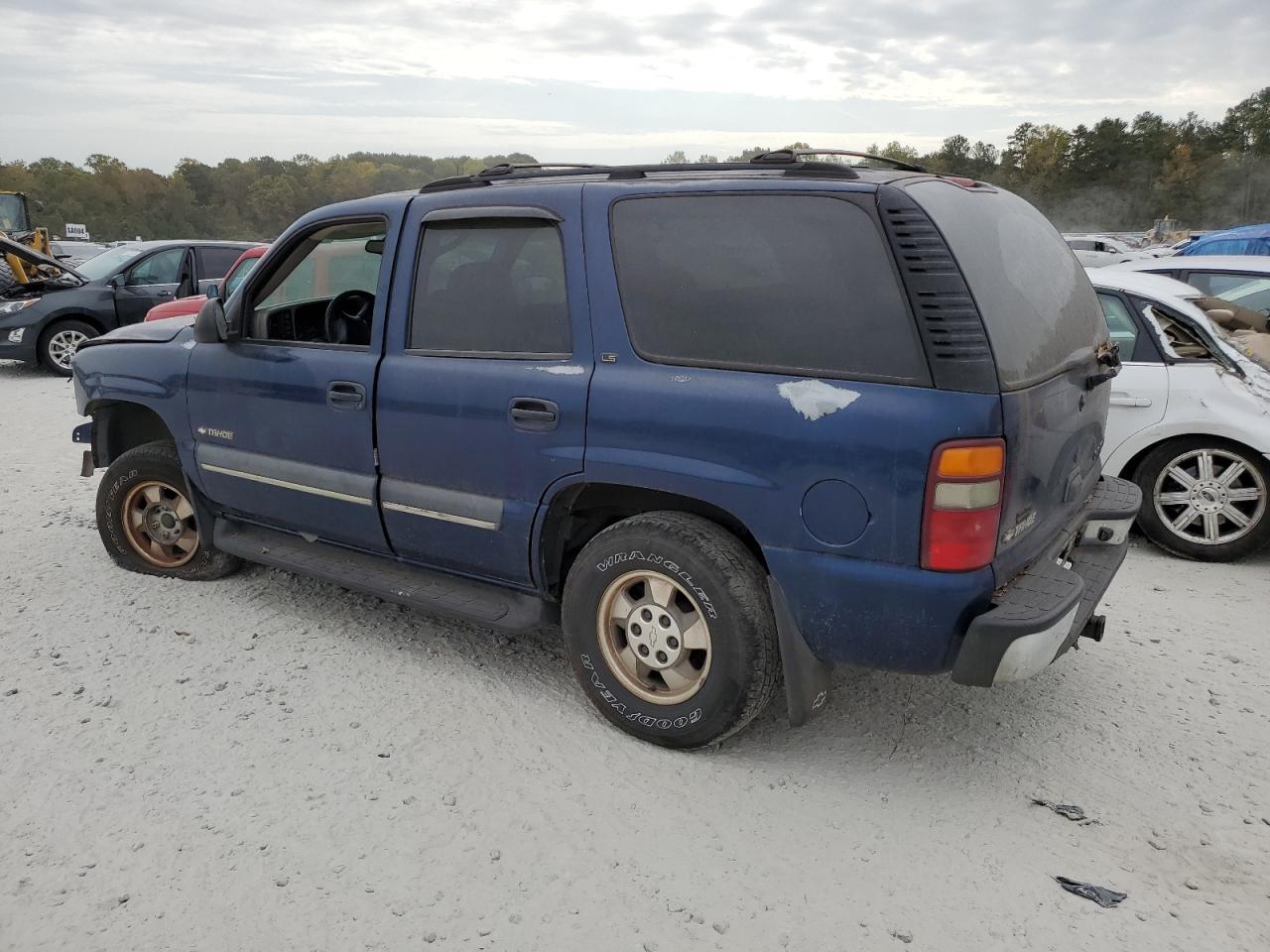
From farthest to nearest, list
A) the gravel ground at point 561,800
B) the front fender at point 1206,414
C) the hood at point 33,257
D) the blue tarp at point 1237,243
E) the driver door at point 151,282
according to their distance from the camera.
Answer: the blue tarp at point 1237,243, the driver door at point 151,282, the hood at point 33,257, the front fender at point 1206,414, the gravel ground at point 561,800

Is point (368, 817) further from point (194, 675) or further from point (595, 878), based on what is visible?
point (194, 675)

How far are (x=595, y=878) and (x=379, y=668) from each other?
5.36 feet

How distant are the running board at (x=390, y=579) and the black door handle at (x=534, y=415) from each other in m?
0.70

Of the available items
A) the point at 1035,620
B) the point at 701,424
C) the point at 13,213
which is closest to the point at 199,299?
the point at 701,424

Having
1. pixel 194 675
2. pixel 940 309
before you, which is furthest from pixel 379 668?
pixel 940 309

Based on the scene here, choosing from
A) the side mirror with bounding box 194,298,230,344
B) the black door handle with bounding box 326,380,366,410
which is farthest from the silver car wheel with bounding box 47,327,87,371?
the black door handle with bounding box 326,380,366,410

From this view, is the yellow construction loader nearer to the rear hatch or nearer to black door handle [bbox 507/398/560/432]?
black door handle [bbox 507/398/560/432]

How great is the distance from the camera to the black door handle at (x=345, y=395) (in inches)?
150

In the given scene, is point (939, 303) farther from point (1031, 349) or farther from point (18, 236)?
point (18, 236)

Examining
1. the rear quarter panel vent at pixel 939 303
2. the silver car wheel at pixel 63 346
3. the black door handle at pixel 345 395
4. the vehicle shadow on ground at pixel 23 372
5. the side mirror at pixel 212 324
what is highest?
the rear quarter panel vent at pixel 939 303

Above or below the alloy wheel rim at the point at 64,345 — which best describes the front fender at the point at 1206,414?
above

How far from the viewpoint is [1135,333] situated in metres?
5.55

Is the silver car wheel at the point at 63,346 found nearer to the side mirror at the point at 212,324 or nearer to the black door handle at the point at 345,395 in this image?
the side mirror at the point at 212,324

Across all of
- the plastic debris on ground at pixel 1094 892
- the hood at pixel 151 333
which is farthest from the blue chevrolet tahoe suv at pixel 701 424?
the plastic debris on ground at pixel 1094 892
